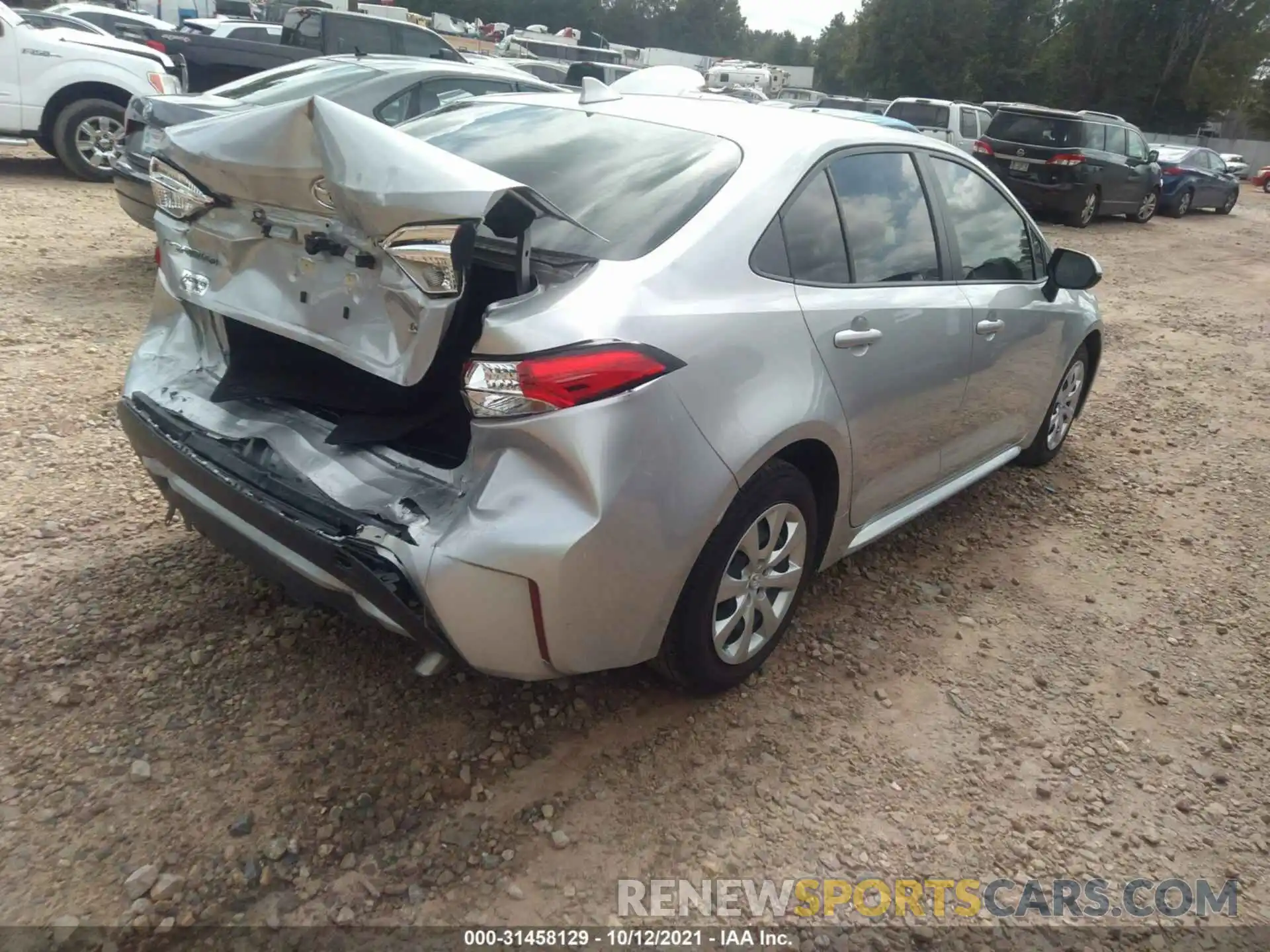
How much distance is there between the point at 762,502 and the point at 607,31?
8374 cm

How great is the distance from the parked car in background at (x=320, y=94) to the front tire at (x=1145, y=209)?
1326 cm

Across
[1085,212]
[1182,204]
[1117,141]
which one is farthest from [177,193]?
[1182,204]

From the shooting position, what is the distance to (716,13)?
287 feet

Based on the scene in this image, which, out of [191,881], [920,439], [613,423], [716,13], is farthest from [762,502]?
[716,13]

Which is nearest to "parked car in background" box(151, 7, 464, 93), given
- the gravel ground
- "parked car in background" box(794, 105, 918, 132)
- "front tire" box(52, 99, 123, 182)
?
"front tire" box(52, 99, 123, 182)

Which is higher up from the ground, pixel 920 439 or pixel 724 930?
pixel 920 439

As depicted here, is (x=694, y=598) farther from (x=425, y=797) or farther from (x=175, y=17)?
(x=175, y=17)

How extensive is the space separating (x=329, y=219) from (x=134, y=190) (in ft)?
14.0

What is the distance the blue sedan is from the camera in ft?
62.6

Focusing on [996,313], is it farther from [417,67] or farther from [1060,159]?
[1060,159]

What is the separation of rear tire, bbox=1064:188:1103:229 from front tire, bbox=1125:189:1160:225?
5.73 ft

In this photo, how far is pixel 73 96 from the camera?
358 inches

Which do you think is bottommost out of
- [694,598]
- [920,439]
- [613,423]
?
[694,598]

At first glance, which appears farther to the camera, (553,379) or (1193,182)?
(1193,182)
